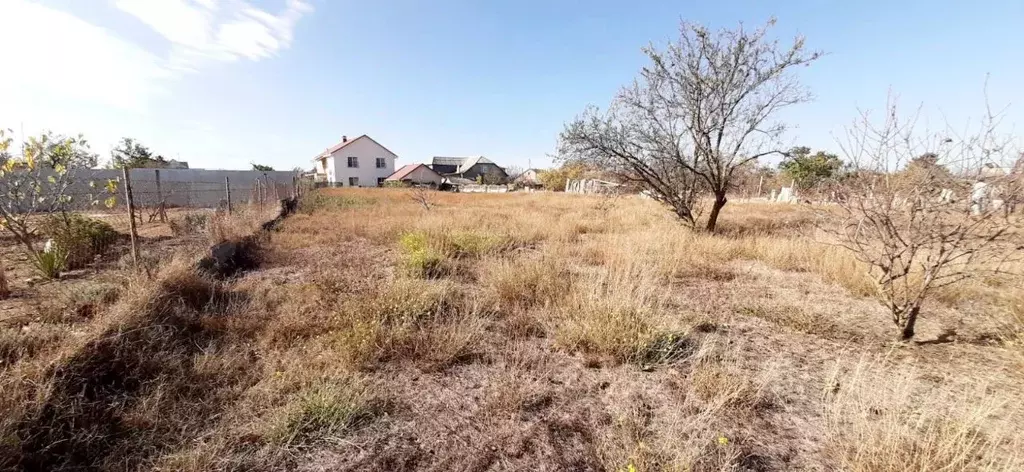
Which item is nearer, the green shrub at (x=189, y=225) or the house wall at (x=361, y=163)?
the green shrub at (x=189, y=225)

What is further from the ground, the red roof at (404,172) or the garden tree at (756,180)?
the red roof at (404,172)

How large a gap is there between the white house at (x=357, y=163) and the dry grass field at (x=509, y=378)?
41001 mm

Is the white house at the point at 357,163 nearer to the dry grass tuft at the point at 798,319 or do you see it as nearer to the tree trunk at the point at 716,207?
the tree trunk at the point at 716,207

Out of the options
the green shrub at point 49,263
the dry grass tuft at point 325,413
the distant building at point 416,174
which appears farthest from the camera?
the distant building at point 416,174

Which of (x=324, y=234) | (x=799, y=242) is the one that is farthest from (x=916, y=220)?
(x=324, y=234)

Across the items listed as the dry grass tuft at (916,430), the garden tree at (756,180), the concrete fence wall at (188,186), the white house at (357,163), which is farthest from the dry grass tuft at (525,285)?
the white house at (357,163)

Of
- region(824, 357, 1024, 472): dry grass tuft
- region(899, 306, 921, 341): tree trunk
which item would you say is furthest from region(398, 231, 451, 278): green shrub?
region(899, 306, 921, 341): tree trunk

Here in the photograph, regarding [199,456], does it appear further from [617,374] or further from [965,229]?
[965,229]

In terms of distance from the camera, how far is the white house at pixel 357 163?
41.5 m

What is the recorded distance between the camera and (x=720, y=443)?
190 centimetres

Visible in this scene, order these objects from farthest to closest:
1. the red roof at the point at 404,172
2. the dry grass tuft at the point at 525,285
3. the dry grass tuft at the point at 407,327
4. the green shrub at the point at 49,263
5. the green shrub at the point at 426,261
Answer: the red roof at the point at 404,172 → the green shrub at the point at 426,261 → the green shrub at the point at 49,263 → the dry grass tuft at the point at 525,285 → the dry grass tuft at the point at 407,327

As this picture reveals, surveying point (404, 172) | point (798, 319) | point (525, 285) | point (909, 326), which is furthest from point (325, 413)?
point (404, 172)

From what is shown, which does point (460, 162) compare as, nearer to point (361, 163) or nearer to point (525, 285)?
point (361, 163)

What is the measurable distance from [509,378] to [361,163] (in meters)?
44.5
